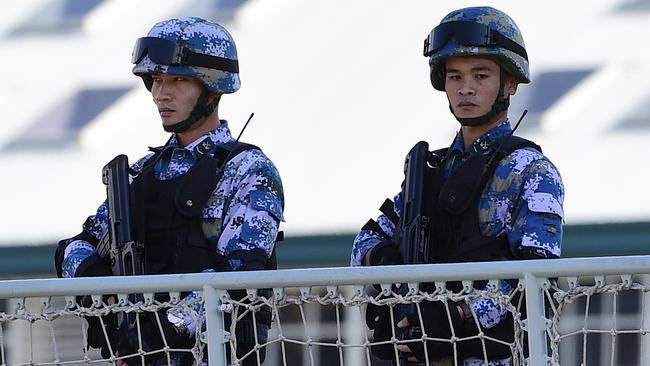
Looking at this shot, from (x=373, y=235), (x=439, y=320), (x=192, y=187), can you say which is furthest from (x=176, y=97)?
(x=439, y=320)

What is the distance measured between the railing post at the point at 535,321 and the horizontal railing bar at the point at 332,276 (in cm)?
3

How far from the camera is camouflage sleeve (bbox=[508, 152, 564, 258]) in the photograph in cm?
439

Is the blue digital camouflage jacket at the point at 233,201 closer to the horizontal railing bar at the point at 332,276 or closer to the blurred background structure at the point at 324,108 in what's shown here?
the horizontal railing bar at the point at 332,276

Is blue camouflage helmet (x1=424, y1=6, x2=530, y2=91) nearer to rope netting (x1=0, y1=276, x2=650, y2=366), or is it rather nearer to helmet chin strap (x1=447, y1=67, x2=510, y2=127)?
helmet chin strap (x1=447, y1=67, x2=510, y2=127)

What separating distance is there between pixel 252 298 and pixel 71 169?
19.5 feet

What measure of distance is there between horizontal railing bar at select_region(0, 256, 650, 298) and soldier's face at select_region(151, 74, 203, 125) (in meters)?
0.63

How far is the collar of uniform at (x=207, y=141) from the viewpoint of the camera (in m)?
4.86

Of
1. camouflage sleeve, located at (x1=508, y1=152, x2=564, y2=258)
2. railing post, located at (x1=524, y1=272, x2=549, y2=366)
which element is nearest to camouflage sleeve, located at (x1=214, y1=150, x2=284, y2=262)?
camouflage sleeve, located at (x1=508, y1=152, x2=564, y2=258)

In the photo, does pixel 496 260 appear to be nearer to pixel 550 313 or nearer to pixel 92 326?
pixel 550 313

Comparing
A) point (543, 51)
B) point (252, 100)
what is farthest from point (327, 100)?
point (543, 51)

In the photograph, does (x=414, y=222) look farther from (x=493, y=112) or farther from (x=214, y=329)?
(x=214, y=329)

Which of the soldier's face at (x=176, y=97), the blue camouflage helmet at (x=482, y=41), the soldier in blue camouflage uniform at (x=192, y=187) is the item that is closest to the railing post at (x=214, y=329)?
the soldier in blue camouflage uniform at (x=192, y=187)

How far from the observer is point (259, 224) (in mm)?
4625

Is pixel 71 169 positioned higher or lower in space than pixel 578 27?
lower
